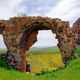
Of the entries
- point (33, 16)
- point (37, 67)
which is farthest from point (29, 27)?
point (37, 67)

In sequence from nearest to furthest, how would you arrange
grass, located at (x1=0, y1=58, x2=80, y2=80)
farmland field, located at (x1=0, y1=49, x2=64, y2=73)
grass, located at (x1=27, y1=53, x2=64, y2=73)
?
grass, located at (x1=0, y1=58, x2=80, y2=80) → grass, located at (x1=27, y1=53, x2=64, y2=73) → farmland field, located at (x1=0, y1=49, x2=64, y2=73)

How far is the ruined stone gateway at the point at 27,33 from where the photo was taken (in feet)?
94.7

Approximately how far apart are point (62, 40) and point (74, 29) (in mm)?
1397

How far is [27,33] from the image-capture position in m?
30.7

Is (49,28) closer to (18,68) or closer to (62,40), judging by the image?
(62,40)

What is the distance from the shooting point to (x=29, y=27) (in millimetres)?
29797

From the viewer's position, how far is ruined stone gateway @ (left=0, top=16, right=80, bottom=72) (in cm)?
2886

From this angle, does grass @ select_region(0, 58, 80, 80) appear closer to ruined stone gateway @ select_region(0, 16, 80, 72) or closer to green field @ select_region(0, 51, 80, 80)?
green field @ select_region(0, 51, 80, 80)

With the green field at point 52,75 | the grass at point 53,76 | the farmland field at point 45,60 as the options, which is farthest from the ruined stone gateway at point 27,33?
the farmland field at point 45,60

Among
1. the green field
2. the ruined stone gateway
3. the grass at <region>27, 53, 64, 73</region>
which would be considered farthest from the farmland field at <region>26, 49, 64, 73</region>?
the green field

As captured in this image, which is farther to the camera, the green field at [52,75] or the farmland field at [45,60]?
the farmland field at [45,60]

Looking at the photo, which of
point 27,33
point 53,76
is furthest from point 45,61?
point 53,76

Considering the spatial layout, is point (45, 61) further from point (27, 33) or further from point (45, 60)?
point (27, 33)

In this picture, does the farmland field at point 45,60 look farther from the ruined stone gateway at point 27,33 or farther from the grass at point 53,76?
the grass at point 53,76
